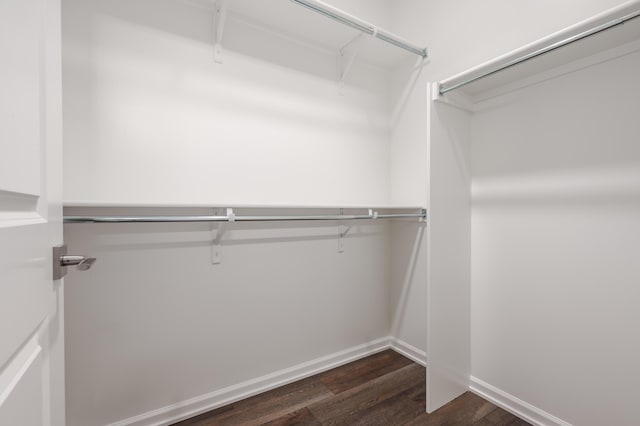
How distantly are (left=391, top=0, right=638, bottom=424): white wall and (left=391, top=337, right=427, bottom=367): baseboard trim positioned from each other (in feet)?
1.19

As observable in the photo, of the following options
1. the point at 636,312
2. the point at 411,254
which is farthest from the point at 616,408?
the point at 411,254

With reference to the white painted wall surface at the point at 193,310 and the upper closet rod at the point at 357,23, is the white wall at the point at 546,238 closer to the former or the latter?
the upper closet rod at the point at 357,23

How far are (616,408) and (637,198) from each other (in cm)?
93

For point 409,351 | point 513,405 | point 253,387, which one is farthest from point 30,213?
point 409,351

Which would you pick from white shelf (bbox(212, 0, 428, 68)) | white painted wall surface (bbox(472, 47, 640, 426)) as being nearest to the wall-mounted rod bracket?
white shelf (bbox(212, 0, 428, 68))

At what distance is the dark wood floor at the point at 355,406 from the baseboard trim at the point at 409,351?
5.1 inches

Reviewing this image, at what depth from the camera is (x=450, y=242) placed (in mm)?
1668

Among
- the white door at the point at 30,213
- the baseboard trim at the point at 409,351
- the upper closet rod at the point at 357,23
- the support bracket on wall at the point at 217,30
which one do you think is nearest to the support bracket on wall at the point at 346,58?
the upper closet rod at the point at 357,23

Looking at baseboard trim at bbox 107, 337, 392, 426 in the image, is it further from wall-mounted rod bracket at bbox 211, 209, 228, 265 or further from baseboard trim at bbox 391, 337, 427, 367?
wall-mounted rod bracket at bbox 211, 209, 228, 265

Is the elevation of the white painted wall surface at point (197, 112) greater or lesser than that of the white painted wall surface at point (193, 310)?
greater

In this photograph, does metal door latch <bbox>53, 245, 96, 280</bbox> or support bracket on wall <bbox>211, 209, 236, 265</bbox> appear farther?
support bracket on wall <bbox>211, 209, 236, 265</bbox>

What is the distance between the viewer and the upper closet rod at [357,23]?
146cm

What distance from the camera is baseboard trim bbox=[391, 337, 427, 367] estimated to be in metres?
2.06

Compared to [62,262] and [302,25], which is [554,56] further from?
[62,262]
